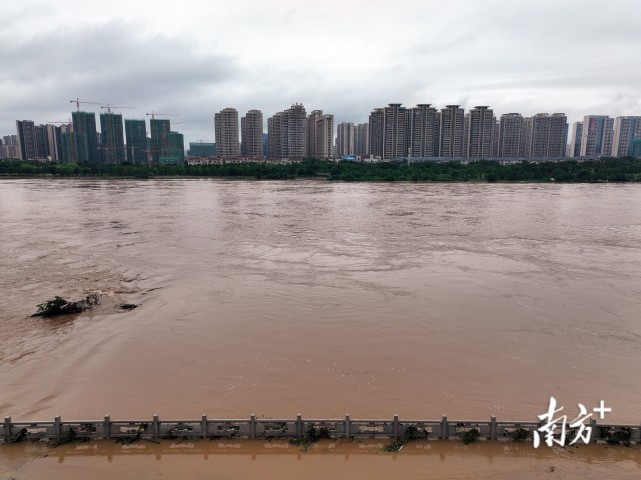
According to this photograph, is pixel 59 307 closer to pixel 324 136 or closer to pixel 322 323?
pixel 322 323

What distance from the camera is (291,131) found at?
124 m

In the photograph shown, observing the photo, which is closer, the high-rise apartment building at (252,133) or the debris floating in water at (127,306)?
the debris floating in water at (127,306)

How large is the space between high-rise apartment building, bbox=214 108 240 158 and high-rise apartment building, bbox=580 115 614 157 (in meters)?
106

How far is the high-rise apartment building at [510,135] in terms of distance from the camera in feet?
415

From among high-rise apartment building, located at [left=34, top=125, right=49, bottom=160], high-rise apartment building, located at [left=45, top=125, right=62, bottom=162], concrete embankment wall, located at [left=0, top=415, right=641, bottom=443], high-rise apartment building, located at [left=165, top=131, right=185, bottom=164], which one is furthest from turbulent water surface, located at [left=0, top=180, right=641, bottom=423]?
high-rise apartment building, located at [left=34, top=125, right=49, bottom=160]

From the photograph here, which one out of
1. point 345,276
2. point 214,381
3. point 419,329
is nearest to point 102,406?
point 214,381

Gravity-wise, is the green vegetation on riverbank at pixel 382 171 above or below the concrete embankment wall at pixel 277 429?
above

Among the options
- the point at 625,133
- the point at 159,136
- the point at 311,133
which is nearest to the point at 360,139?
the point at 311,133

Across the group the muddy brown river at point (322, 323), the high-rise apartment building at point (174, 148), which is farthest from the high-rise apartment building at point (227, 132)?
the muddy brown river at point (322, 323)

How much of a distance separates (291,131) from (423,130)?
1369 inches

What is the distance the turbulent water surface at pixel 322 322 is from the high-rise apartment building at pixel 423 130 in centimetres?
9231

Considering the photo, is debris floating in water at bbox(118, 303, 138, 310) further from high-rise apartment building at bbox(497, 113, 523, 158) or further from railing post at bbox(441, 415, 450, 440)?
high-rise apartment building at bbox(497, 113, 523, 158)

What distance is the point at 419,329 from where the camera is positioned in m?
13.1

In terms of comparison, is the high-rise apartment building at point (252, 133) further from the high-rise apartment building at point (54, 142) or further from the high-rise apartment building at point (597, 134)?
the high-rise apartment building at point (597, 134)
